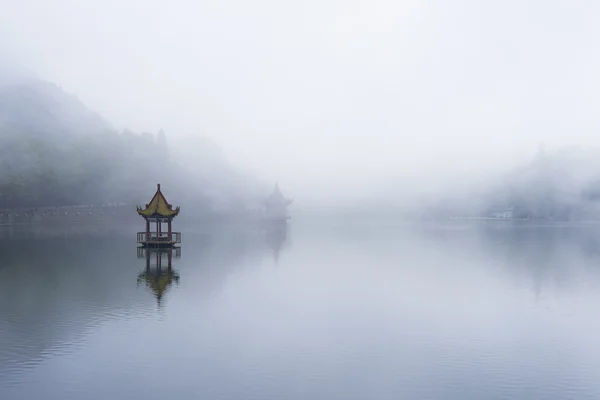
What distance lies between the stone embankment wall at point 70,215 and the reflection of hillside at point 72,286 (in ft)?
155

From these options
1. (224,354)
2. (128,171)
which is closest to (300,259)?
(224,354)

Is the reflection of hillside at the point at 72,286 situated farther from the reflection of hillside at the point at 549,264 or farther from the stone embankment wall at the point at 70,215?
the stone embankment wall at the point at 70,215

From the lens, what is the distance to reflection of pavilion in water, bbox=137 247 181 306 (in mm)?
46175

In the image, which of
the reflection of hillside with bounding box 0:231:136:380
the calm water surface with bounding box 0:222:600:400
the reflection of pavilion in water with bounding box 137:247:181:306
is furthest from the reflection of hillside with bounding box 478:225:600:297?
the reflection of hillside with bounding box 0:231:136:380

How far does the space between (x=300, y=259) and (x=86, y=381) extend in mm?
53700

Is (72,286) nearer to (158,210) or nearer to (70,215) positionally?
(158,210)

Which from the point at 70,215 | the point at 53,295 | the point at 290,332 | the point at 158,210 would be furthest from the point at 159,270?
the point at 70,215

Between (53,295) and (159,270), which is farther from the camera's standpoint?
(159,270)

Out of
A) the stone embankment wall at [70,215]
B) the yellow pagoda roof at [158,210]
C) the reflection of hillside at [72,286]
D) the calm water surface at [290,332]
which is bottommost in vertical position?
the calm water surface at [290,332]

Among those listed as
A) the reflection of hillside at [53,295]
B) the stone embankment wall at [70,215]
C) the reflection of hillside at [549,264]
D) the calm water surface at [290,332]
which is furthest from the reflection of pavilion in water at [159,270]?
the stone embankment wall at [70,215]

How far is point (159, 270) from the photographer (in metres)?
56.8

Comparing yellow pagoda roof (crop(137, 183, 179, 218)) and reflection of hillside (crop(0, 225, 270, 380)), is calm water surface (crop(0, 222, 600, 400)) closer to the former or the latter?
reflection of hillside (crop(0, 225, 270, 380))

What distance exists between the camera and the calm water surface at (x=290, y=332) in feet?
76.8

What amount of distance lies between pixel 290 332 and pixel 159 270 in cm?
2775
